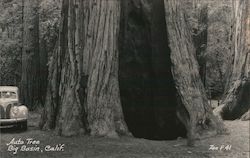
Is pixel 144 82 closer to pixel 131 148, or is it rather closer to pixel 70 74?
pixel 70 74

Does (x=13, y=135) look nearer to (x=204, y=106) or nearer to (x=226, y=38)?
(x=204, y=106)

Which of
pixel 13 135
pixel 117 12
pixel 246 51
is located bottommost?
pixel 13 135

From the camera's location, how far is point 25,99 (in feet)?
60.7

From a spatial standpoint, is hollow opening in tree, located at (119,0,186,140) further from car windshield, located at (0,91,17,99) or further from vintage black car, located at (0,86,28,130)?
car windshield, located at (0,91,17,99)

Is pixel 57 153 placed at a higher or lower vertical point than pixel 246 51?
lower

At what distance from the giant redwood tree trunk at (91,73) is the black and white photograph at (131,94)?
0.02 metres

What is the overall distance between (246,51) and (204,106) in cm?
350

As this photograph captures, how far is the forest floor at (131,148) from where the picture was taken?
29.4 ft

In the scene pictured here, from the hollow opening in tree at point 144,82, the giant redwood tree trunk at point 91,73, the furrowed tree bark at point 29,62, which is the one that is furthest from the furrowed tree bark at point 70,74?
the furrowed tree bark at point 29,62

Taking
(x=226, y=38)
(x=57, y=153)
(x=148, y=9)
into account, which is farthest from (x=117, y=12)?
(x=226, y=38)

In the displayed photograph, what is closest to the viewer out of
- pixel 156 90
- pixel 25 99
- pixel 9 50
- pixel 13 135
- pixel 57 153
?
pixel 57 153

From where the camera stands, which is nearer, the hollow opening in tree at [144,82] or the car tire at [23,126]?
the hollow opening in tree at [144,82]

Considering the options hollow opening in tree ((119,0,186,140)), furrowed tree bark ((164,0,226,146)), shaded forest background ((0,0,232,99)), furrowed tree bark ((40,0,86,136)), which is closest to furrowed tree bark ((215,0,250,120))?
hollow opening in tree ((119,0,186,140))

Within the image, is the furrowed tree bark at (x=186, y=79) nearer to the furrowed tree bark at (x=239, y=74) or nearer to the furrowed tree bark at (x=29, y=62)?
the furrowed tree bark at (x=239, y=74)
